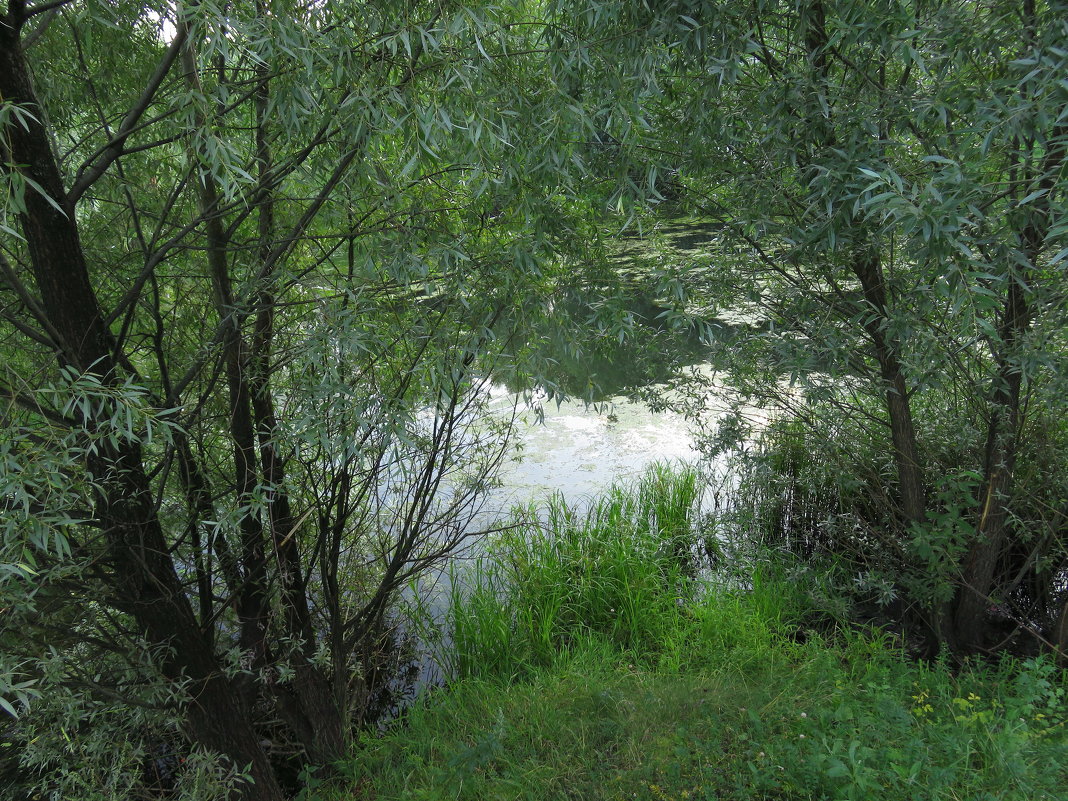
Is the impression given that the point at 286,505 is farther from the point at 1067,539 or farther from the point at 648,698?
the point at 1067,539

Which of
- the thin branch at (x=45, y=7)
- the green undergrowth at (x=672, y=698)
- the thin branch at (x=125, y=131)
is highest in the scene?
the thin branch at (x=45, y=7)

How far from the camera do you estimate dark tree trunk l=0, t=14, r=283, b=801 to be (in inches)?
89.0

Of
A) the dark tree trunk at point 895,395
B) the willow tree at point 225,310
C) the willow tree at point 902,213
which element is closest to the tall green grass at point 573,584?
the willow tree at point 225,310

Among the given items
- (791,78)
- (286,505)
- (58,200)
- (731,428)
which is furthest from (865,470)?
(58,200)

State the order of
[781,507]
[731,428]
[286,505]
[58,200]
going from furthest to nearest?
[781,507] < [731,428] < [286,505] < [58,200]

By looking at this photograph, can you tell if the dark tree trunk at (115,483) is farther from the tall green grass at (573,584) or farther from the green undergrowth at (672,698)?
the tall green grass at (573,584)

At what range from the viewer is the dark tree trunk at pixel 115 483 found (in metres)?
2.26

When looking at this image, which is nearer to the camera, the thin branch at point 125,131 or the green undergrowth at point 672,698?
the thin branch at point 125,131

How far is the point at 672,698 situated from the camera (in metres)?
3.33

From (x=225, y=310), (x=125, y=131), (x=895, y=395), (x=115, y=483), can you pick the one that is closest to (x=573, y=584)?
(x=895, y=395)

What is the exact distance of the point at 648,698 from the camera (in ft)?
10.8

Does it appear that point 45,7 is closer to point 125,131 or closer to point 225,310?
point 125,131

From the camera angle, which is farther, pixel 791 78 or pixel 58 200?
pixel 791 78

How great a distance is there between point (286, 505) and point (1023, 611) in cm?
395
